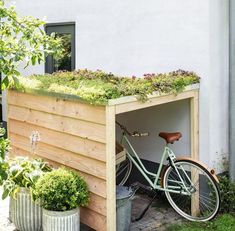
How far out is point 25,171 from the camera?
4289mm

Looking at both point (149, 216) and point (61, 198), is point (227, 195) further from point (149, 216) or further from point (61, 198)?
point (61, 198)

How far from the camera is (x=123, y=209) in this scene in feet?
13.8

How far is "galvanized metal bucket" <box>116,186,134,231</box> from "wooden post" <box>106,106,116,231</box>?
288 mm

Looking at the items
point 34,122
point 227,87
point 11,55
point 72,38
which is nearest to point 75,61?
point 72,38

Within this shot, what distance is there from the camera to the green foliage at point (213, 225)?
4.38m

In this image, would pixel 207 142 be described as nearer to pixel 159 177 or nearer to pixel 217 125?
pixel 217 125

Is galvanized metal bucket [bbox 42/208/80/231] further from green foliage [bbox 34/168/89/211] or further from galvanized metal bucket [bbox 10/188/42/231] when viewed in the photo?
galvanized metal bucket [bbox 10/188/42/231]

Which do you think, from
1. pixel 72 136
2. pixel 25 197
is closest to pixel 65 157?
pixel 72 136

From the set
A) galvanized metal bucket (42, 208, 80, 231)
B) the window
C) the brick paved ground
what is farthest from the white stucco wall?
galvanized metal bucket (42, 208, 80, 231)

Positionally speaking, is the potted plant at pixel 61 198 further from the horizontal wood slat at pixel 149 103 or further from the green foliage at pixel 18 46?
the green foliage at pixel 18 46

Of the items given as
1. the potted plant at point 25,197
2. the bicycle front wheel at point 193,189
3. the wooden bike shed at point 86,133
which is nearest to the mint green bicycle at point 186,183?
the bicycle front wheel at point 193,189

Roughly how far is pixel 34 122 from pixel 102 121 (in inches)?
46.8

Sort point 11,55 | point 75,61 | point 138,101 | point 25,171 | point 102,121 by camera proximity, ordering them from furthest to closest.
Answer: point 75,61 → point 25,171 → point 138,101 → point 102,121 → point 11,55

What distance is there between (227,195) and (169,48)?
190cm
